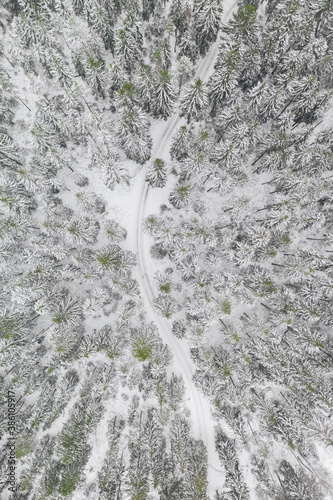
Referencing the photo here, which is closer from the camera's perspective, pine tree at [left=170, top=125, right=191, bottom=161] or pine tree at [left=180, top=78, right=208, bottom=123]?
pine tree at [left=180, top=78, right=208, bottom=123]

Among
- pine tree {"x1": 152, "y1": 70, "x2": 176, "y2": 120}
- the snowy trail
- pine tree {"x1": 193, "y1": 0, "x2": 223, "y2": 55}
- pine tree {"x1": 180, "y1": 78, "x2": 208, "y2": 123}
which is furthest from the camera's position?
the snowy trail

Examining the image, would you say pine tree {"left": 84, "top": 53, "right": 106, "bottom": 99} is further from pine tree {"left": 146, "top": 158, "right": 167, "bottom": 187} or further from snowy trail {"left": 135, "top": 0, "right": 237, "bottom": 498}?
pine tree {"left": 146, "top": 158, "right": 167, "bottom": 187}

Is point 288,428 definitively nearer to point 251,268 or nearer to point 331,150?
point 251,268

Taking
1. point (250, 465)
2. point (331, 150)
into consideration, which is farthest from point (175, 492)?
point (331, 150)

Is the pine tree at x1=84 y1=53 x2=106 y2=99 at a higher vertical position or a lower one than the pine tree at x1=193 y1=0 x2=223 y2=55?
lower

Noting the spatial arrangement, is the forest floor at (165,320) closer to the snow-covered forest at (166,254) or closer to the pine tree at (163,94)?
the snow-covered forest at (166,254)

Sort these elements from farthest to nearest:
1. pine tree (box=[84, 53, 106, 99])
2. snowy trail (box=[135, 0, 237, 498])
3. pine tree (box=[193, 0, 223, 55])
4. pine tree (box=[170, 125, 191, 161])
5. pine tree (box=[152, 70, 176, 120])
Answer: snowy trail (box=[135, 0, 237, 498]), pine tree (box=[170, 125, 191, 161]), pine tree (box=[193, 0, 223, 55]), pine tree (box=[84, 53, 106, 99]), pine tree (box=[152, 70, 176, 120])

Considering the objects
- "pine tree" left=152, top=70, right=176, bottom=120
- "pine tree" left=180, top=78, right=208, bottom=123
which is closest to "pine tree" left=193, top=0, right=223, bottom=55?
"pine tree" left=180, top=78, right=208, bottom=123
